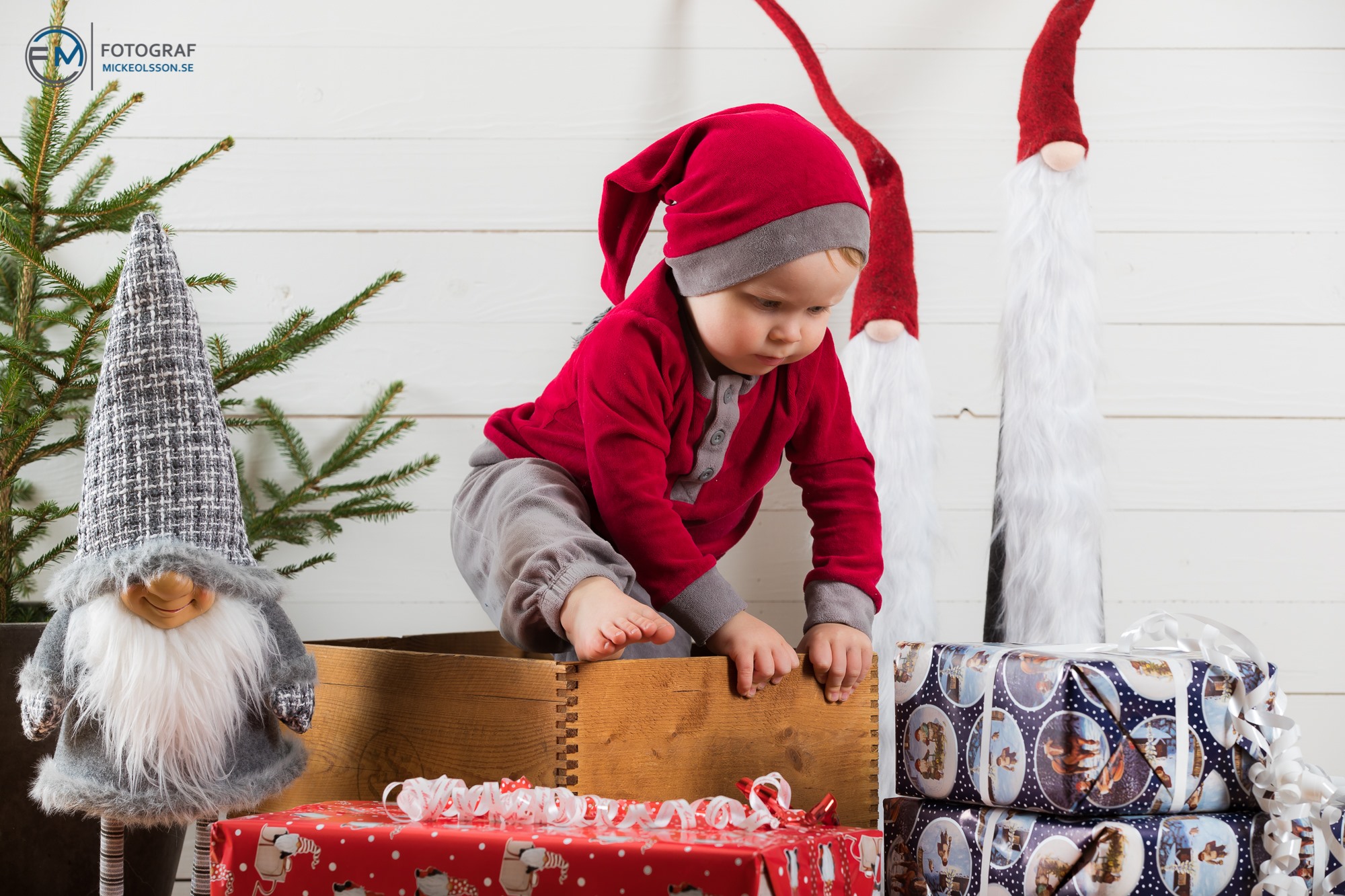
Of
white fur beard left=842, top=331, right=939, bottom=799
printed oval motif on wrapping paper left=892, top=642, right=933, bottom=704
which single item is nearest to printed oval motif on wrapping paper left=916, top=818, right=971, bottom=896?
printed oval motif on wrapping paper left=892, top=642, right=933, bottom=704

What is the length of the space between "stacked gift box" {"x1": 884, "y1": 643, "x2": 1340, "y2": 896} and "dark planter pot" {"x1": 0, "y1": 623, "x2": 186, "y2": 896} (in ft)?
2.58

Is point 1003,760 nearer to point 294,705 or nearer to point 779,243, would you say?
point 779,243

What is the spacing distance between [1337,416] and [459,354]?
1186mm

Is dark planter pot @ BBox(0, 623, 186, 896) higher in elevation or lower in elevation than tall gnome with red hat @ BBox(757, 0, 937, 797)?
lower

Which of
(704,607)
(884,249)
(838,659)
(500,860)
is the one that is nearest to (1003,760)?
(838,659)

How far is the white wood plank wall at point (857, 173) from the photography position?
1311 mm

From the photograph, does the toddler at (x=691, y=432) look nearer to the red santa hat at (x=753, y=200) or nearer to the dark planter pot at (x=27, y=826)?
the red santa hat at (x=753, y=200)

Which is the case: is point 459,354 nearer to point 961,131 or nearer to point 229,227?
point 229,227

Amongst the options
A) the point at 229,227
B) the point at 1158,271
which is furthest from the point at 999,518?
the point at 229,227

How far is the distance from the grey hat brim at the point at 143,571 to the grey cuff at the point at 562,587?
0.24 metres

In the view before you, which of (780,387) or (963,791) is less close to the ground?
(780,387)

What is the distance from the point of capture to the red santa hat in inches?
33.3

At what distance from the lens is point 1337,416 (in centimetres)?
131

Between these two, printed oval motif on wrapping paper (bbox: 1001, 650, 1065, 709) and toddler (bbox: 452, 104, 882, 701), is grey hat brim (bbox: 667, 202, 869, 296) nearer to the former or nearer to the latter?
toddler (bbox: 452, 104, 882, 701)
